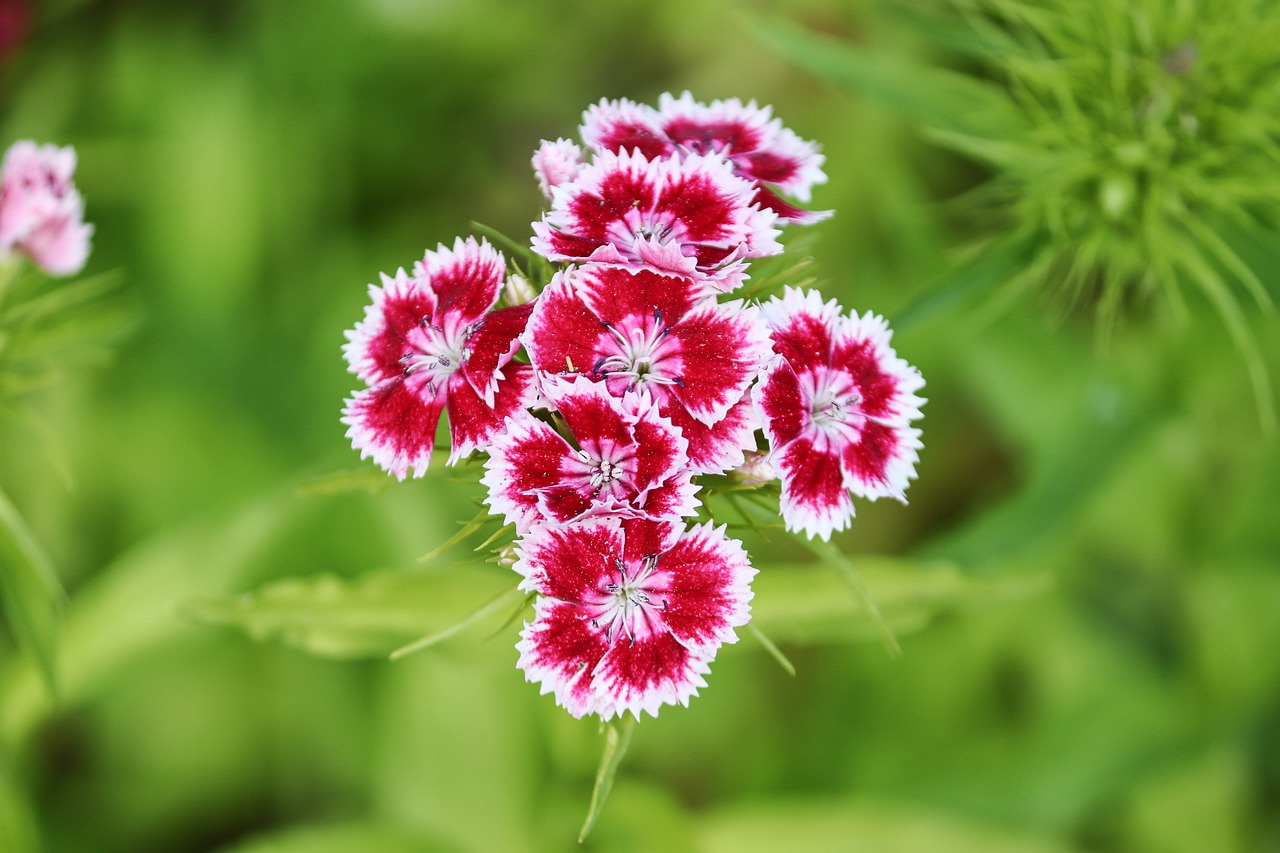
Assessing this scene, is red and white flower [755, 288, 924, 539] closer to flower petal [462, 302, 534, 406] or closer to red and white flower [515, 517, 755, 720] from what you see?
red and white flower [515, 517, 755, 720]

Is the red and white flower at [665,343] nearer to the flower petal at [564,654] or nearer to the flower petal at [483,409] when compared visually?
the flower petal at [483,409]

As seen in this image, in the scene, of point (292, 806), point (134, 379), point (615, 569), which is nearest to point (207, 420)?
point (134, 379)

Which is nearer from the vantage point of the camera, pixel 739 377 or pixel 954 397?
pixel 739 377

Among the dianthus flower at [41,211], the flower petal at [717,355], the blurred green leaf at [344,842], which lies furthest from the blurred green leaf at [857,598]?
the dianthus flower at [41,211]

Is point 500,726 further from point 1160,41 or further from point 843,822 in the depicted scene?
point 1160,41

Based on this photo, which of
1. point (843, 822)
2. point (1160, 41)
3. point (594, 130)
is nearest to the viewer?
point (594, 130)

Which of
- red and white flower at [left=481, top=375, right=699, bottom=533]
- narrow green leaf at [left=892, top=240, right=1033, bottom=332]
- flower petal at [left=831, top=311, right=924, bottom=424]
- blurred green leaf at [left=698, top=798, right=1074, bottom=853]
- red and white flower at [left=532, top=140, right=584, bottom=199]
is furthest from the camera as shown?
blurred green leaf at [left=698, top=798, right=1074, bottom=853]

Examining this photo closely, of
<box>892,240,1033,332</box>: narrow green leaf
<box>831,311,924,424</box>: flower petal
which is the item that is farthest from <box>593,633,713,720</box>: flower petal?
<box>892,240,1033,332</box>: narrow green leaf
